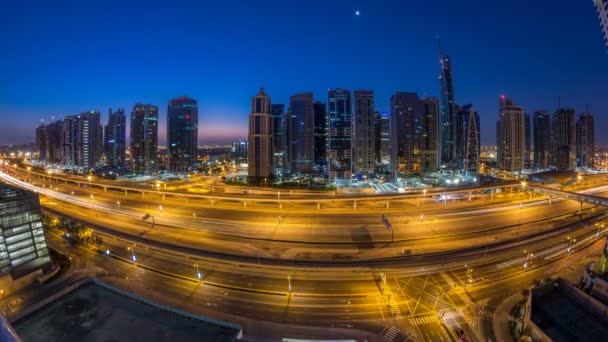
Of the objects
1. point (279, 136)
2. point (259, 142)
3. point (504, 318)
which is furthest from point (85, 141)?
point (504, 318)

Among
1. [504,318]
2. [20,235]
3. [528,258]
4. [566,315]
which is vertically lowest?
[504,318]

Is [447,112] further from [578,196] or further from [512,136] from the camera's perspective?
[578,196]

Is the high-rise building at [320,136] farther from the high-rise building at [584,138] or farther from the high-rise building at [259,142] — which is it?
the high-rise building at [584,138]

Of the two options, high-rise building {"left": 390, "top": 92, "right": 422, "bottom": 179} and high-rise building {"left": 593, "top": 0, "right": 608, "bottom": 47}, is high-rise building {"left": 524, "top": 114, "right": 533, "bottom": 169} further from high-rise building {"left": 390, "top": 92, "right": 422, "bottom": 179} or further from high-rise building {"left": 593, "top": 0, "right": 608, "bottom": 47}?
high-rise building {"left": 593, "top": 0, "right": 608, "bottom": 47}

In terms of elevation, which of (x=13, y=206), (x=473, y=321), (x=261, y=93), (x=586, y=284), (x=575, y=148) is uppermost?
(x=261, y=93)

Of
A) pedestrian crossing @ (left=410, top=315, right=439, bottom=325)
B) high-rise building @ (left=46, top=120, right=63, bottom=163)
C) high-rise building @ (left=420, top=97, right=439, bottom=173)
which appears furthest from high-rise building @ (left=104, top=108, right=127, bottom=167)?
pedestrian crossing @ (left=410, top=315, right=439, bottom=325)

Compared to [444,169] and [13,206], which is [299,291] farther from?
[444,169]

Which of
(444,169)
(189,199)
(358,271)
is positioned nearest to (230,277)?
(358,271)
